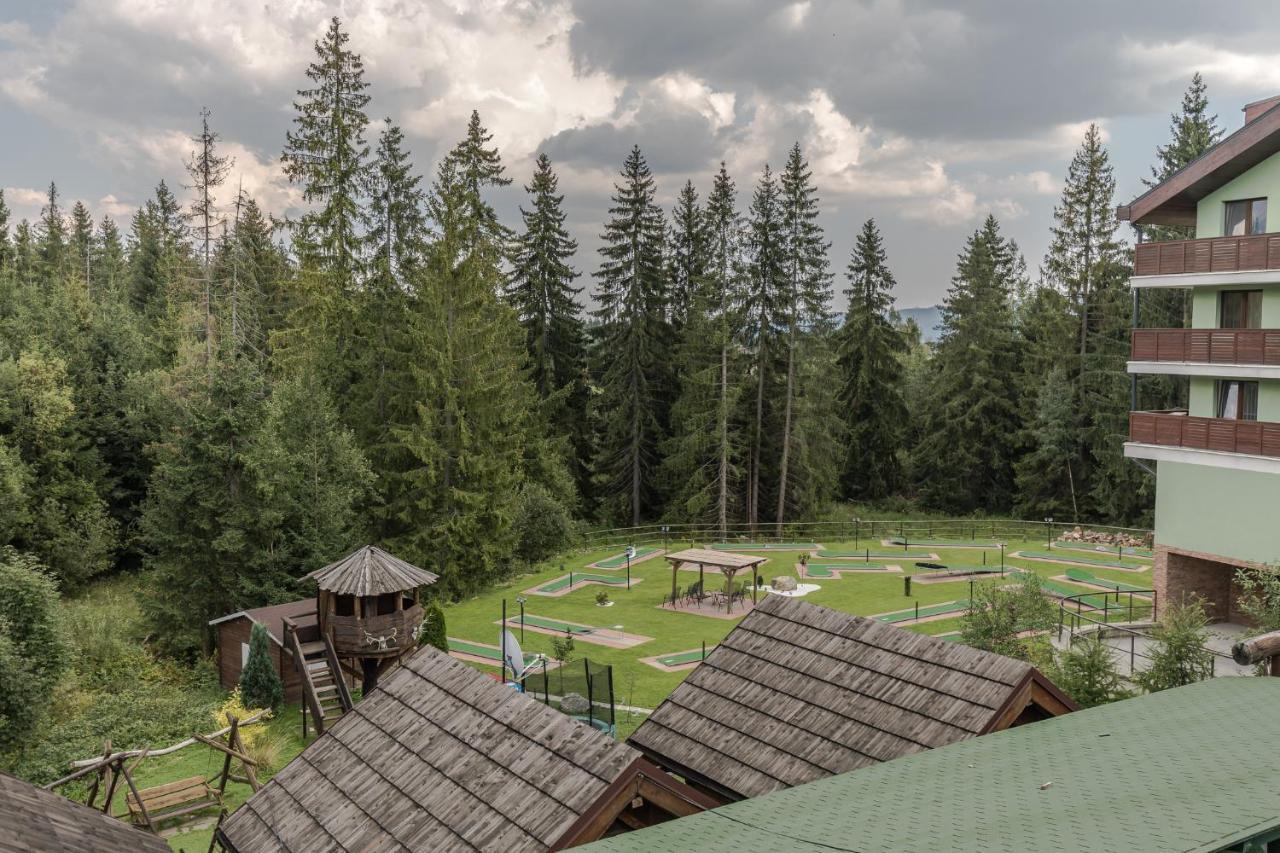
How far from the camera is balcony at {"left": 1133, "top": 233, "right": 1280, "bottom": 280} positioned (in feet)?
69.6

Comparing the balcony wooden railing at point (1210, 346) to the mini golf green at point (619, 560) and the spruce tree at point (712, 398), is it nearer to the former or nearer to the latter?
the mini golf green at point (619, 560)

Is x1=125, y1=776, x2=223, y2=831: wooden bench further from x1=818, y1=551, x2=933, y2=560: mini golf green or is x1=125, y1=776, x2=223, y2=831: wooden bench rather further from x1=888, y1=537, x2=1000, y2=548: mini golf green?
x1=888, y1=537, x2=1000, y2=548: mini golf green

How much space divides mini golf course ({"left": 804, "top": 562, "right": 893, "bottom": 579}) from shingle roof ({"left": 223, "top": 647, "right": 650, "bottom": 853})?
23.6 m

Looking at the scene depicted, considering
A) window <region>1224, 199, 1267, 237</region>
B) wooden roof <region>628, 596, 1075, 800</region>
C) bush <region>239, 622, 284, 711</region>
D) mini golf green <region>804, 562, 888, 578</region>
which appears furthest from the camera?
mini golf green <region>804, 562, 888, 578</region>

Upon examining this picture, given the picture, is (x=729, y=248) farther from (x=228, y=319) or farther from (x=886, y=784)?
(x=886, y=784)

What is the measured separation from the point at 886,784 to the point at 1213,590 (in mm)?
19962

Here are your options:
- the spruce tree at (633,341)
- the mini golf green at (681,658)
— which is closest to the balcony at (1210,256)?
the mini golf green at (681,658)

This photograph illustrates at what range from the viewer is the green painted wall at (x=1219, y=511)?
21.0 m

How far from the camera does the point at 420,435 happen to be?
108 ft

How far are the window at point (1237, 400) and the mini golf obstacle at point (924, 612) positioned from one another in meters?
8.46

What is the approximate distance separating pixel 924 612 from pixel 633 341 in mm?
25840

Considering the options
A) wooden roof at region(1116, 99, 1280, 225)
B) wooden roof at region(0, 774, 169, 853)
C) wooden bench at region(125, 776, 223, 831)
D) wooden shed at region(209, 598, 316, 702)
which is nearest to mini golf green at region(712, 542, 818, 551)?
wooden shed at region(209, 598, 316, 702)

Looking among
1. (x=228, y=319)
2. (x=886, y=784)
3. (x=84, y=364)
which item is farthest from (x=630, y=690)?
(x=84, y=364)

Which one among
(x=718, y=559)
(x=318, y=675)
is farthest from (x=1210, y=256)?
(x=318, y=675)
